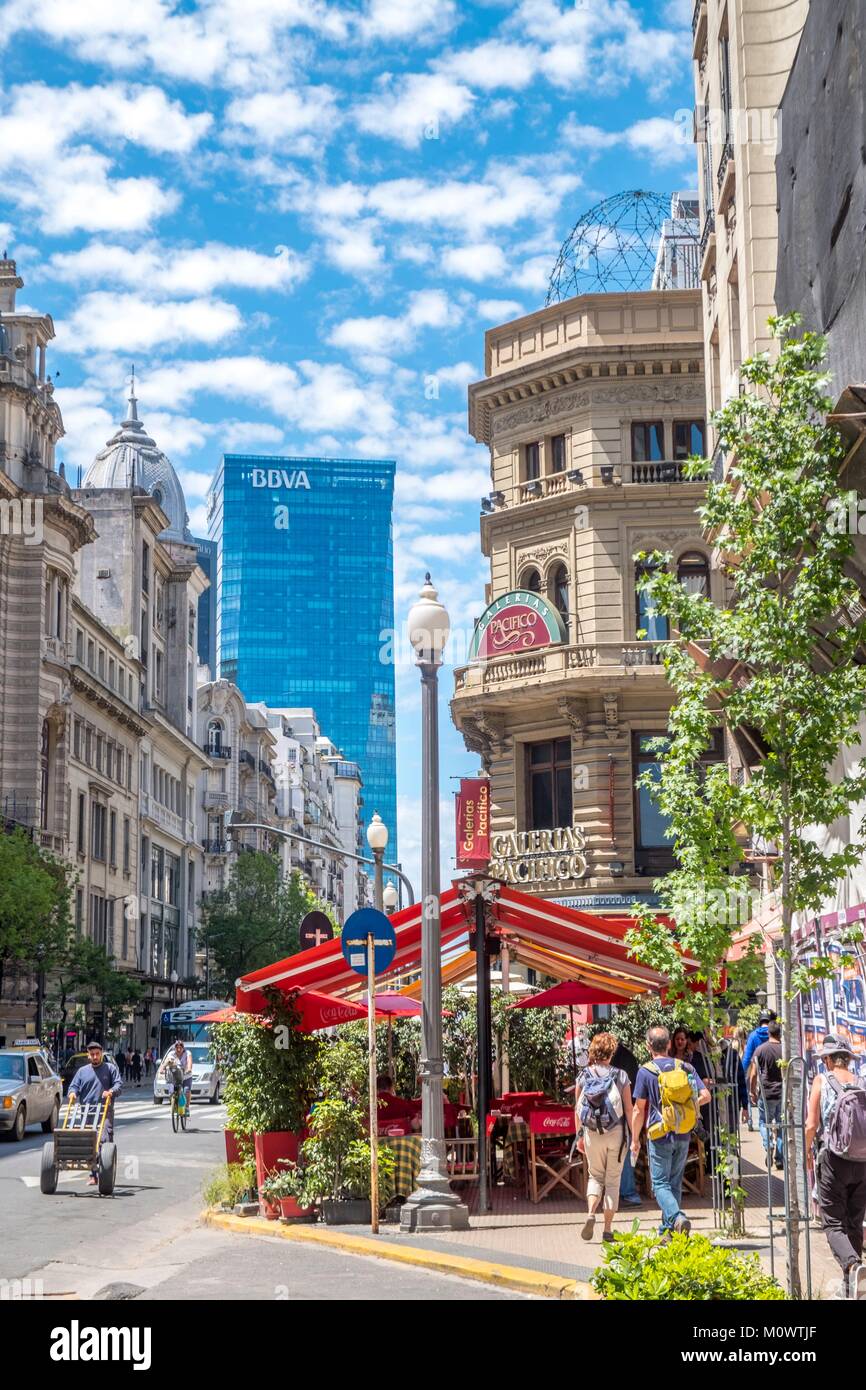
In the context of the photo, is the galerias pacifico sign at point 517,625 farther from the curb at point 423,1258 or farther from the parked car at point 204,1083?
the curb at point 423,1258

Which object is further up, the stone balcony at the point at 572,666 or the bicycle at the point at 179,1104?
the stone balcony at the point at 572,666

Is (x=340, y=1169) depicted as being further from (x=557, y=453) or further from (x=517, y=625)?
(x=557, y=453)

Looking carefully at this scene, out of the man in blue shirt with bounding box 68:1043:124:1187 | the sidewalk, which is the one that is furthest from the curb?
the man in blue shirt with bounding box 68:1043:124:1187

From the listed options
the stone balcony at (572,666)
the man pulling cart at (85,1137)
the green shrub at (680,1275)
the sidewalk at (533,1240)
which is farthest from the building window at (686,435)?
the green shrub at (680,1275)

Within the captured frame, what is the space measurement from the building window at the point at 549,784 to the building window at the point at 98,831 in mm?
35222

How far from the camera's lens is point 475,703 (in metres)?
41.8

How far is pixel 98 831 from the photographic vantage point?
74438 millimetres

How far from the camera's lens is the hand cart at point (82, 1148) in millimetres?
20094

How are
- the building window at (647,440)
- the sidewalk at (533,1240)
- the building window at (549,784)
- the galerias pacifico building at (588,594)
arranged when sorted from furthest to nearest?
the building window at (647,440) → the building window at (549,784) → the galerias pacifico building at (588,594) → the sidewalk at (533,1240)

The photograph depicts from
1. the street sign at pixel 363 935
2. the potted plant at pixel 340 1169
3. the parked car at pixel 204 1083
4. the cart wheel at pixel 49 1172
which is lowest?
the parked car at pixel 204 1083

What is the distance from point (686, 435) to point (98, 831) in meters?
41.4
